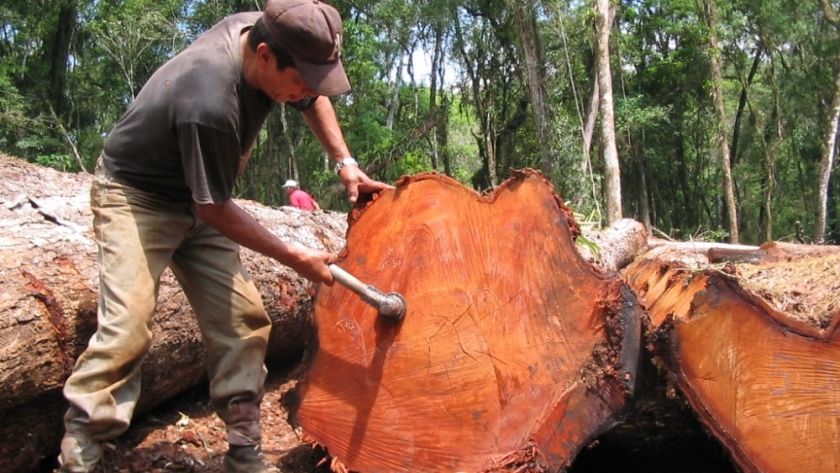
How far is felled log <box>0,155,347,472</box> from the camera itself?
275cm

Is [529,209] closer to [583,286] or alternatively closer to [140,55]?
[583,286]

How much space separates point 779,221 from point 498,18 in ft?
53.9

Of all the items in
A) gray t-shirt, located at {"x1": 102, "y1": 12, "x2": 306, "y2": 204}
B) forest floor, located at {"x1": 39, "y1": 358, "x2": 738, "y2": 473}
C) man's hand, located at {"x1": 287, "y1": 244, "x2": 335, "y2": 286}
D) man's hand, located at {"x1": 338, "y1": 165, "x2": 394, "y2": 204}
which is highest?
gray t-shirt, located at {"x1": 102, "y1": 12, "x2": 306, "y2": 204}

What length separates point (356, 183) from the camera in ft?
10.2

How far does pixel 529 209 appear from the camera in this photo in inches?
112

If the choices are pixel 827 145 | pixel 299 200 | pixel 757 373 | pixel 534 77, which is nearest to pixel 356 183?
pixel 757 373

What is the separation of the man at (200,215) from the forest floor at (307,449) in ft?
1.15

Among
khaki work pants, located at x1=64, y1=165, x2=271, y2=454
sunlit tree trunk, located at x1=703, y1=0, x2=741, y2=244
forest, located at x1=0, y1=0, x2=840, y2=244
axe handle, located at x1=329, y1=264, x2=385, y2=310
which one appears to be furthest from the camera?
sunlit tree trunk, located at x1=703, y1=0, x2=741, y2=244

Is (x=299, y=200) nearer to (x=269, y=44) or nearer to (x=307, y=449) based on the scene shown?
(x=307, y=449)

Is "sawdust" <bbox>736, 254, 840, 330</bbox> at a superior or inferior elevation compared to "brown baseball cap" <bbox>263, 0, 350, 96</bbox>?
inferior

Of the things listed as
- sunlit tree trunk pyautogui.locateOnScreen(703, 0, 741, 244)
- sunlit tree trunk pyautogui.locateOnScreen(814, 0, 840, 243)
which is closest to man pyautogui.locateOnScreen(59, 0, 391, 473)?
sunlit tree trunk pyautogui.locateOnScreen(814, 0, 840, 243)

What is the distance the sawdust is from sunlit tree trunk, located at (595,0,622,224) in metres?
9.60

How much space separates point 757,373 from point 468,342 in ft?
3.46

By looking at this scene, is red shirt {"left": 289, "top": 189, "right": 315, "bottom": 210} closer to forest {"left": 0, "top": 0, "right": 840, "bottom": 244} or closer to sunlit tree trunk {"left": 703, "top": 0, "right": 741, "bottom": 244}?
forest {"left": 0, "top": 0, "right": 840, "bottom": 244}
